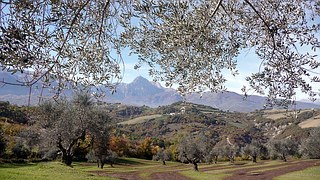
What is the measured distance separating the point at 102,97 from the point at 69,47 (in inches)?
52.7

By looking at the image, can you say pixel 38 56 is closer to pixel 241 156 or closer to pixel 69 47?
pixel 69 47

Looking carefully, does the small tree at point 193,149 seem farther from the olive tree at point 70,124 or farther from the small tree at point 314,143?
the olive tree at point 70,124

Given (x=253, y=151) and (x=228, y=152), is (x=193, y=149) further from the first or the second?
(x=228, y=152)

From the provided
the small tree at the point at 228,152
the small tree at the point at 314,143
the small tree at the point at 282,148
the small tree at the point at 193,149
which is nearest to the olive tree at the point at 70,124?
the small tree at the point at 193,149

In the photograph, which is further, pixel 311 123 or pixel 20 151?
pixel 311 123

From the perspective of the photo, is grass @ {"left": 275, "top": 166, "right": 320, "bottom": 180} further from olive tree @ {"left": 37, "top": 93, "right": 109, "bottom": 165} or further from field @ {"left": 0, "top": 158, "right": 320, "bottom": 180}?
olive tree @ {"left": 37, "top": 93, "right": 109, "bottom": 165}

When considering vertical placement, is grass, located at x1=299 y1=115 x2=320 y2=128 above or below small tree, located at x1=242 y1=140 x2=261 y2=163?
above

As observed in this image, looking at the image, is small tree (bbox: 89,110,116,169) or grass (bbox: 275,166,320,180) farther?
grass (bbox: 275,166,320,180)

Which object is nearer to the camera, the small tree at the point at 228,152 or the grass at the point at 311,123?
the small tree at the point at 228,152

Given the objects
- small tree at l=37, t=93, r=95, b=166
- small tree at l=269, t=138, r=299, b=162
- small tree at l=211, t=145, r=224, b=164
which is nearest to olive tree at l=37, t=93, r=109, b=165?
small tree at l=37, t=93, r=95, b=166

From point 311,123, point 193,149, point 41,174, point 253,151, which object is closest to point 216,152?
point 253,151

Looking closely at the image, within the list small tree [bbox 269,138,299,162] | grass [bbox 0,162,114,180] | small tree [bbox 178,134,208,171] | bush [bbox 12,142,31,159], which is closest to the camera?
grass [bbox 0,162,114,180]

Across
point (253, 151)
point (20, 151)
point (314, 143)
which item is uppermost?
point (314, 143)

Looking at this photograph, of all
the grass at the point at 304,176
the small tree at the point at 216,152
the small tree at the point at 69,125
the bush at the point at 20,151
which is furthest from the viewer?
the small tree at the point at 216,152
